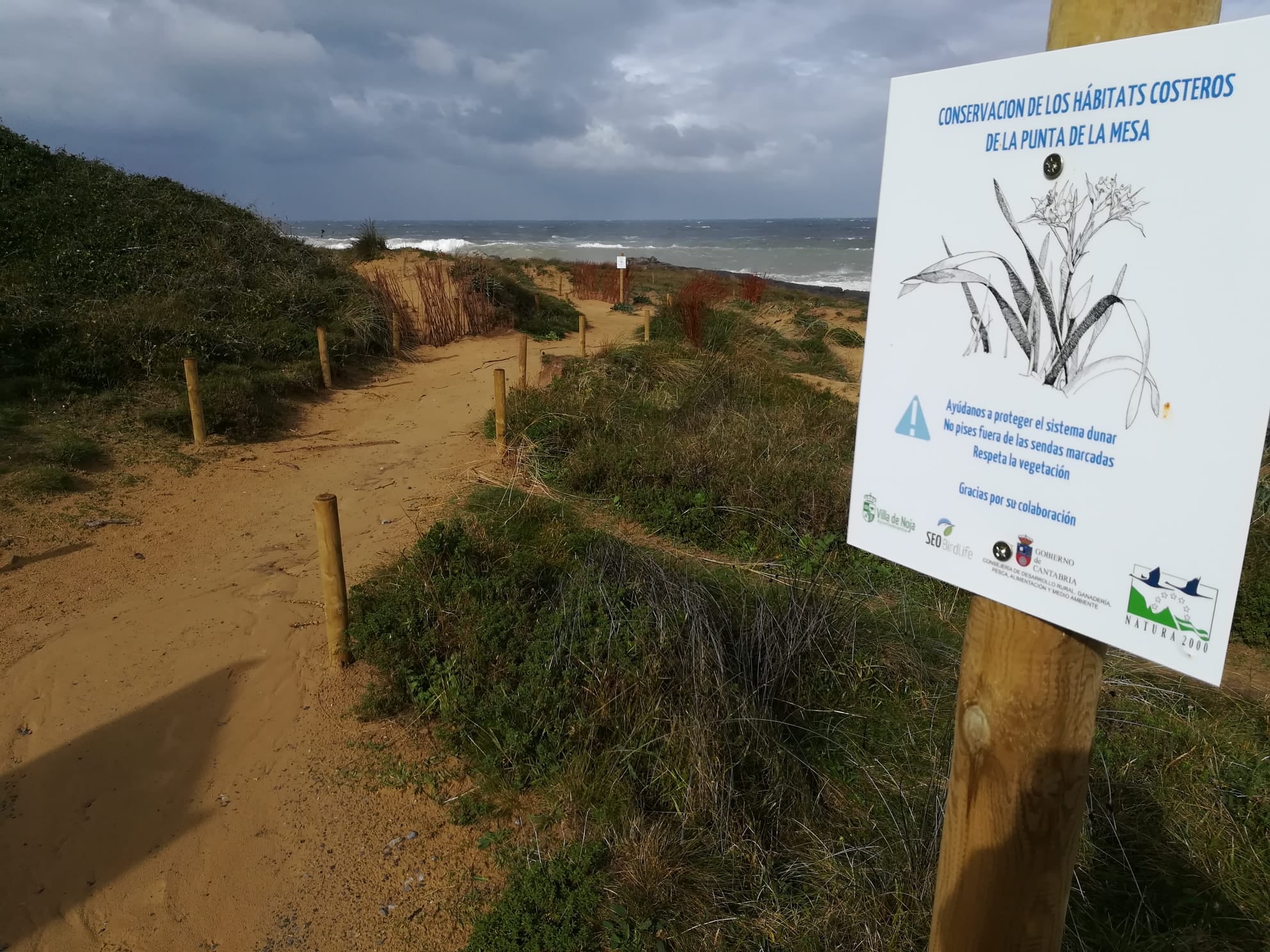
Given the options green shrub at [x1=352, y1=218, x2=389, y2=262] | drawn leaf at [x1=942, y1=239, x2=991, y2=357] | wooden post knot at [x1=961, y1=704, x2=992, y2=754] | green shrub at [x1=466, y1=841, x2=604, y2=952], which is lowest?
green shrub at [x1=466, y1=841, x2=604, y2=952]

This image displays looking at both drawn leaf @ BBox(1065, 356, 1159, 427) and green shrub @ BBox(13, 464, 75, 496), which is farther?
green shrub @ BBox(13, 464, 75, 496)

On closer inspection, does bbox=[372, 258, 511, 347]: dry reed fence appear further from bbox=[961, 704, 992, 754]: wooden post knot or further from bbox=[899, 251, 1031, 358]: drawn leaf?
bbox=[961, 704, 992, 754]: wooden post knot

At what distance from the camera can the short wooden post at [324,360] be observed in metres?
10.7

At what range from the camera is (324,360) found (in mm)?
10820

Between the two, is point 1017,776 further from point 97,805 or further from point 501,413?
point 501,413

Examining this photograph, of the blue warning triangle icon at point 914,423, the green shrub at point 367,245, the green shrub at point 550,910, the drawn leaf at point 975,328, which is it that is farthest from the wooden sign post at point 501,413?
the green shrub at point 367,245

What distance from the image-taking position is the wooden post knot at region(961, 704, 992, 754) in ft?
4.84

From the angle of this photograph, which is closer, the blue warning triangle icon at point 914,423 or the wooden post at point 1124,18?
the wooden post at point 1124,18

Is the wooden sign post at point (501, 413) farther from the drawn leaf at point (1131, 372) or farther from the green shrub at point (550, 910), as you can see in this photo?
the drawn leaf at point (1131, 372)

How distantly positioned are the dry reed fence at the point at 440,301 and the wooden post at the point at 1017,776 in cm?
1331

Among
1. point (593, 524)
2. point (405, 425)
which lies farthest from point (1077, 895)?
point (405, 425)

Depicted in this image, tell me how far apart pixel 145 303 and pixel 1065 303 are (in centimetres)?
1168

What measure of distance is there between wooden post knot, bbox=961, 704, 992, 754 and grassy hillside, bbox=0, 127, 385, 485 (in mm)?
7871

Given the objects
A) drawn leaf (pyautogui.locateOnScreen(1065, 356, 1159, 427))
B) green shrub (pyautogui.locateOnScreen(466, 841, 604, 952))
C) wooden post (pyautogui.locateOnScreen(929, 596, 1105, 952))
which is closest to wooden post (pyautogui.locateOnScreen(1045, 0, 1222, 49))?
drawn leaf (pyautogui.locateOnScreen(1065, 356, 1159, 427))
